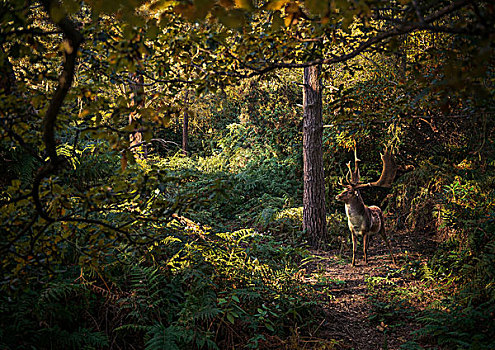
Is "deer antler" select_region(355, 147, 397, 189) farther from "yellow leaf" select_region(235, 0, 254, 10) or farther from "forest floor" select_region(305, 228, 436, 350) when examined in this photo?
"yellow leaf" select_region(235, 0, 254, 10)

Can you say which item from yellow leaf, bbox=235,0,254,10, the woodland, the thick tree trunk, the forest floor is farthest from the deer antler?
yellow leaf, bbox=235,0,254,10

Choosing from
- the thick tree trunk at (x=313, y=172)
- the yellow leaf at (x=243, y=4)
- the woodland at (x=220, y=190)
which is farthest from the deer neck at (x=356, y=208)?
the yellow leaf at (x=243, y=4)

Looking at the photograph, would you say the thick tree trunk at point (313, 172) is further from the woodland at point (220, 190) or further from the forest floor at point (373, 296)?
the forest floor at point (373, 296)

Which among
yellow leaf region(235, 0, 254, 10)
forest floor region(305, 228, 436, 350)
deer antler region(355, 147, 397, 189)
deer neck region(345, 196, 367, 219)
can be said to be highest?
yellow leaf region(235, 0, 254, 10)

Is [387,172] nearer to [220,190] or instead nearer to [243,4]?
[220,190]

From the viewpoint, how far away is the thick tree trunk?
752 cm

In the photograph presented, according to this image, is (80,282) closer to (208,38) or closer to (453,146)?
(208,38)

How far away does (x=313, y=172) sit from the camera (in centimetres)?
764

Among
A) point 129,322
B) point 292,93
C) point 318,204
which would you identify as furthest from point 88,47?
point 292,93

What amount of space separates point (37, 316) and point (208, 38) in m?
2.53

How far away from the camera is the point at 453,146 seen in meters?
7.59

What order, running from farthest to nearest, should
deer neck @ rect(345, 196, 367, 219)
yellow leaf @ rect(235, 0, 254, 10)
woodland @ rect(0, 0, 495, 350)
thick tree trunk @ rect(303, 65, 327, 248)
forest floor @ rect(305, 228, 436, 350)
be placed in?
1. thick tree trunk @ rect(303, 65, 327, 248)
2. deer neck @ rect(345, 196, 367, 219)
3. forest floor @ rect(305, 228, 436, 350)
4. woodland @ rect(0, 0, 495, 350)
5. yellow leaf @ rect(235, 0, 254, 10)

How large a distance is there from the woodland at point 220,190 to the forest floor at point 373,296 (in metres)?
0.03

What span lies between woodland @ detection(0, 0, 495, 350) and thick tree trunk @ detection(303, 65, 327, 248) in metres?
0.04
